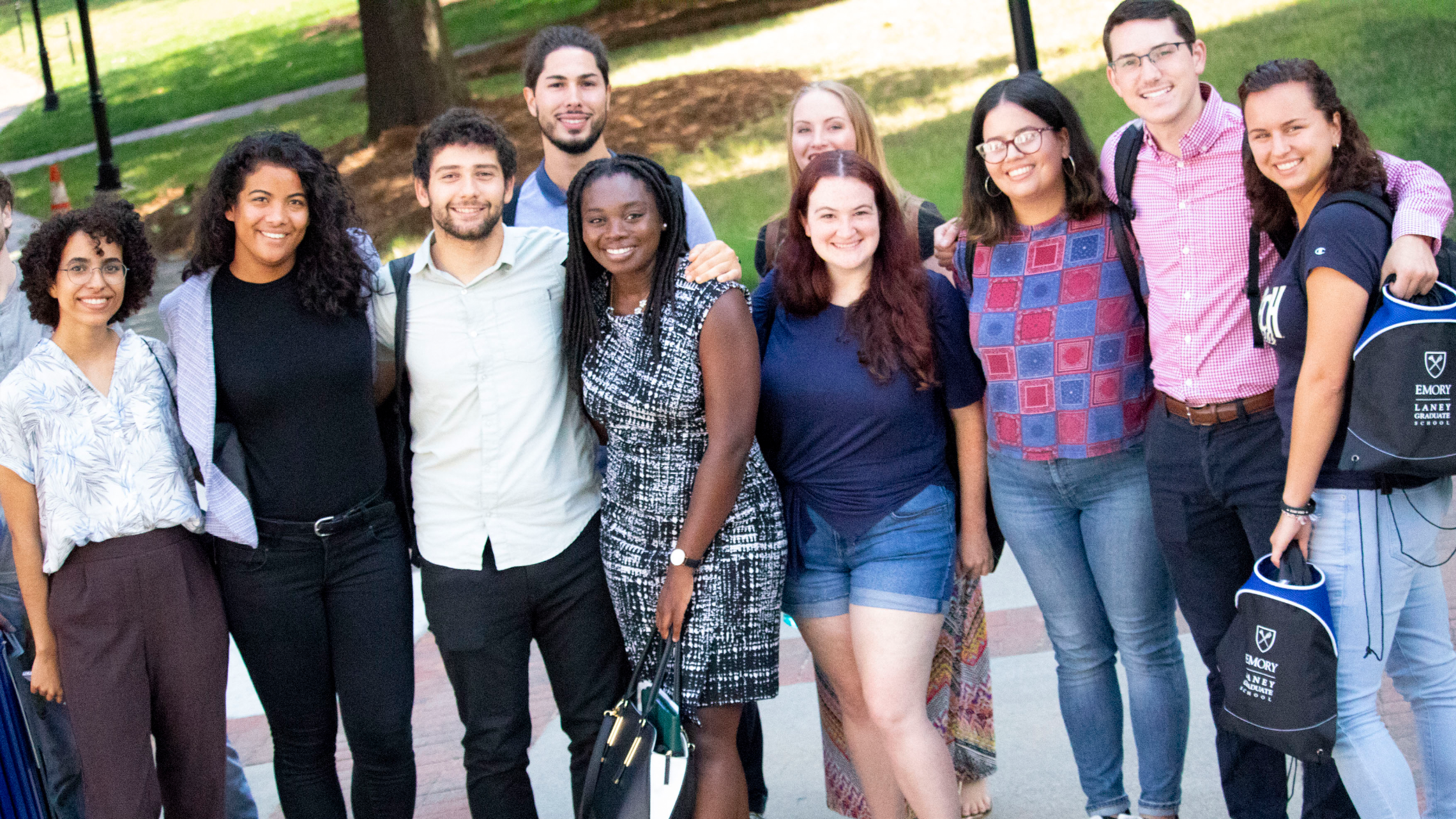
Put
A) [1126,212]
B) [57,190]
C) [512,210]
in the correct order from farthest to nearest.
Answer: [57,190], [512,210], [1126,212]

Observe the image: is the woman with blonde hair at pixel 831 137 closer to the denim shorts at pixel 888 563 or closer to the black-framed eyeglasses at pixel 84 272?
the denim shorts at pixel 888 563

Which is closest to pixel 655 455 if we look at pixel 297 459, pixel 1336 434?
pixel 297 459

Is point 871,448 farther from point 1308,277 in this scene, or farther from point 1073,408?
point 1308,277

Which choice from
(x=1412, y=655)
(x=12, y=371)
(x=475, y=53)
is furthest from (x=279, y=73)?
(x=1412, y=655)

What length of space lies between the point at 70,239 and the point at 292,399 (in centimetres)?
74

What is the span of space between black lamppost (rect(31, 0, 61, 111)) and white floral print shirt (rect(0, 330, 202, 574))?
12.6 meters

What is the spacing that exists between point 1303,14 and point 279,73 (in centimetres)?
1090

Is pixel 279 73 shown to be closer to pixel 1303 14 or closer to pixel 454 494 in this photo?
pixel 1303 14

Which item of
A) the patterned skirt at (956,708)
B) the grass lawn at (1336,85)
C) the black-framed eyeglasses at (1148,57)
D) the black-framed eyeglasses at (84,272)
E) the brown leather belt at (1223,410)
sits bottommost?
the patterned skirt at (956,708)

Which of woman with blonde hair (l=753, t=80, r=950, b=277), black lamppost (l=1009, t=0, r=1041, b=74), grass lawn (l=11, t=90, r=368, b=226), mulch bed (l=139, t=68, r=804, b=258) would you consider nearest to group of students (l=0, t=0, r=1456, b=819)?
woman with blonde hair (l=753, t=80, r=950, b=277)

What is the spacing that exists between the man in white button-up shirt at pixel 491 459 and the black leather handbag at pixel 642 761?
1.18 ft

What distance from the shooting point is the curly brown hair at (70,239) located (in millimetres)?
3322

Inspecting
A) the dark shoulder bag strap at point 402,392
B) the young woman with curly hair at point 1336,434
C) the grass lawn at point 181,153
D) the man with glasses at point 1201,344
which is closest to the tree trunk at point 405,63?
the grass lawn at point 181,153

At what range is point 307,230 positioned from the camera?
11.5ft
